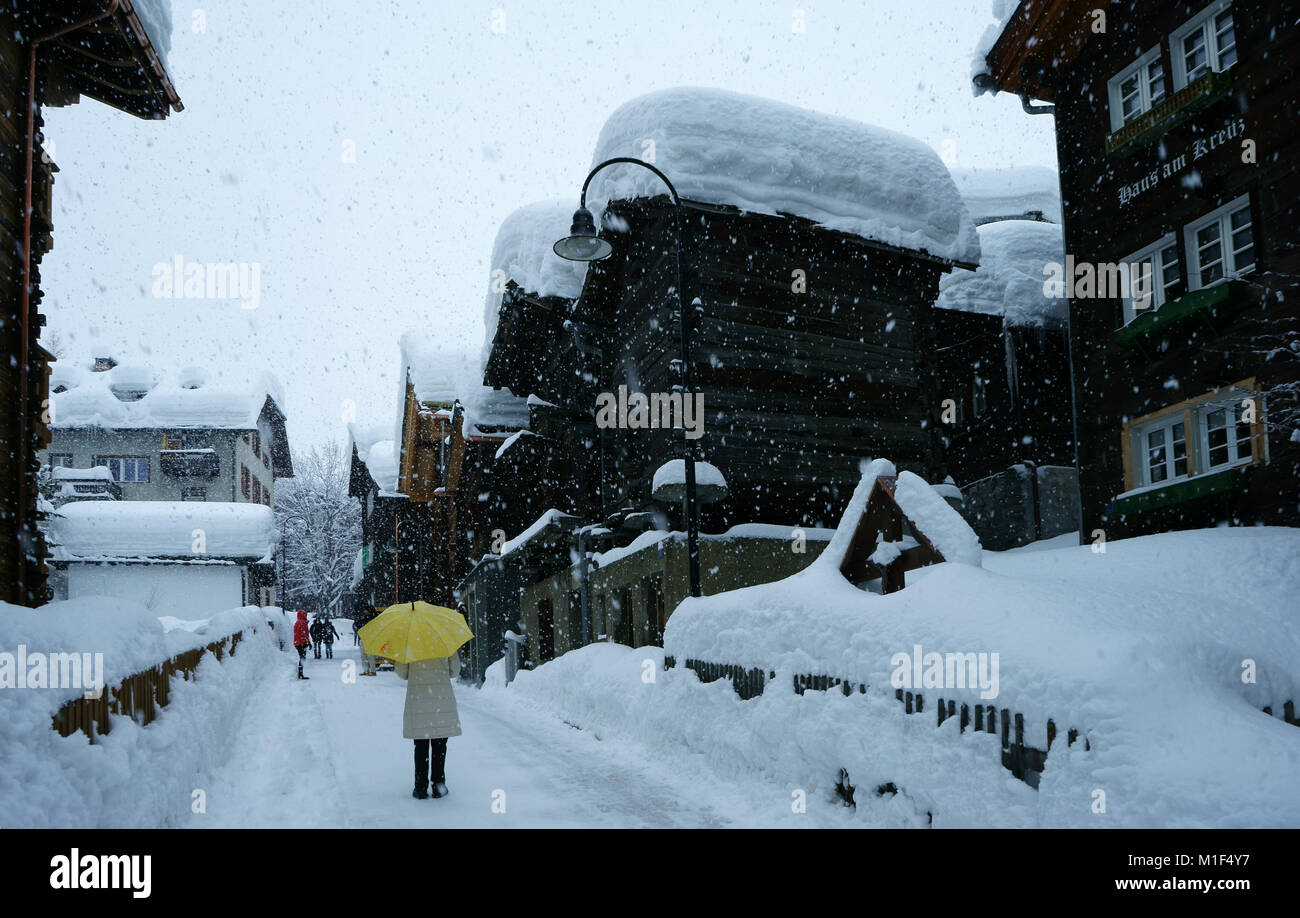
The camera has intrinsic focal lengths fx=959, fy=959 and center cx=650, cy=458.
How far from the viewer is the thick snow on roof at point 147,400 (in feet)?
153

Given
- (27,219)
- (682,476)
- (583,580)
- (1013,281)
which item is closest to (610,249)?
(682,476)

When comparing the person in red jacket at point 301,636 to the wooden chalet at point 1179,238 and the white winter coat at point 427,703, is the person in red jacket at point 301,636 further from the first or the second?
the wooden chalet at point 1179,238

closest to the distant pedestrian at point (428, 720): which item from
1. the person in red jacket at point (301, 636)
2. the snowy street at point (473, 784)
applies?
the snowy street at point (473, 784)

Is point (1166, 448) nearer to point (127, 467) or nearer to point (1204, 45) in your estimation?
point (1204, 45)

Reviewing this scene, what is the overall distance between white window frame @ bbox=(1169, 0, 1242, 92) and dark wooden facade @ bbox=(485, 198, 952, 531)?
4598mm

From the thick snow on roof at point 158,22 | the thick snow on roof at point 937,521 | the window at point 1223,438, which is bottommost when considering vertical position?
the thick snow on roof at point 937,521

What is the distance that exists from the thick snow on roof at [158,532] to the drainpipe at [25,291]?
28511 millimetres

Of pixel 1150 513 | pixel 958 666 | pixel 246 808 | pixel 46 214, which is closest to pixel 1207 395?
pixel 1150 513

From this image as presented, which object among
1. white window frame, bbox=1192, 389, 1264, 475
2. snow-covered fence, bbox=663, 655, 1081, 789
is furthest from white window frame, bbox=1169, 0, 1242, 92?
snow-covered fence, bbox=663, 655, 1081, 789

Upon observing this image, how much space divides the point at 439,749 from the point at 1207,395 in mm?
11474

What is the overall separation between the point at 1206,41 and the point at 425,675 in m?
14.1
